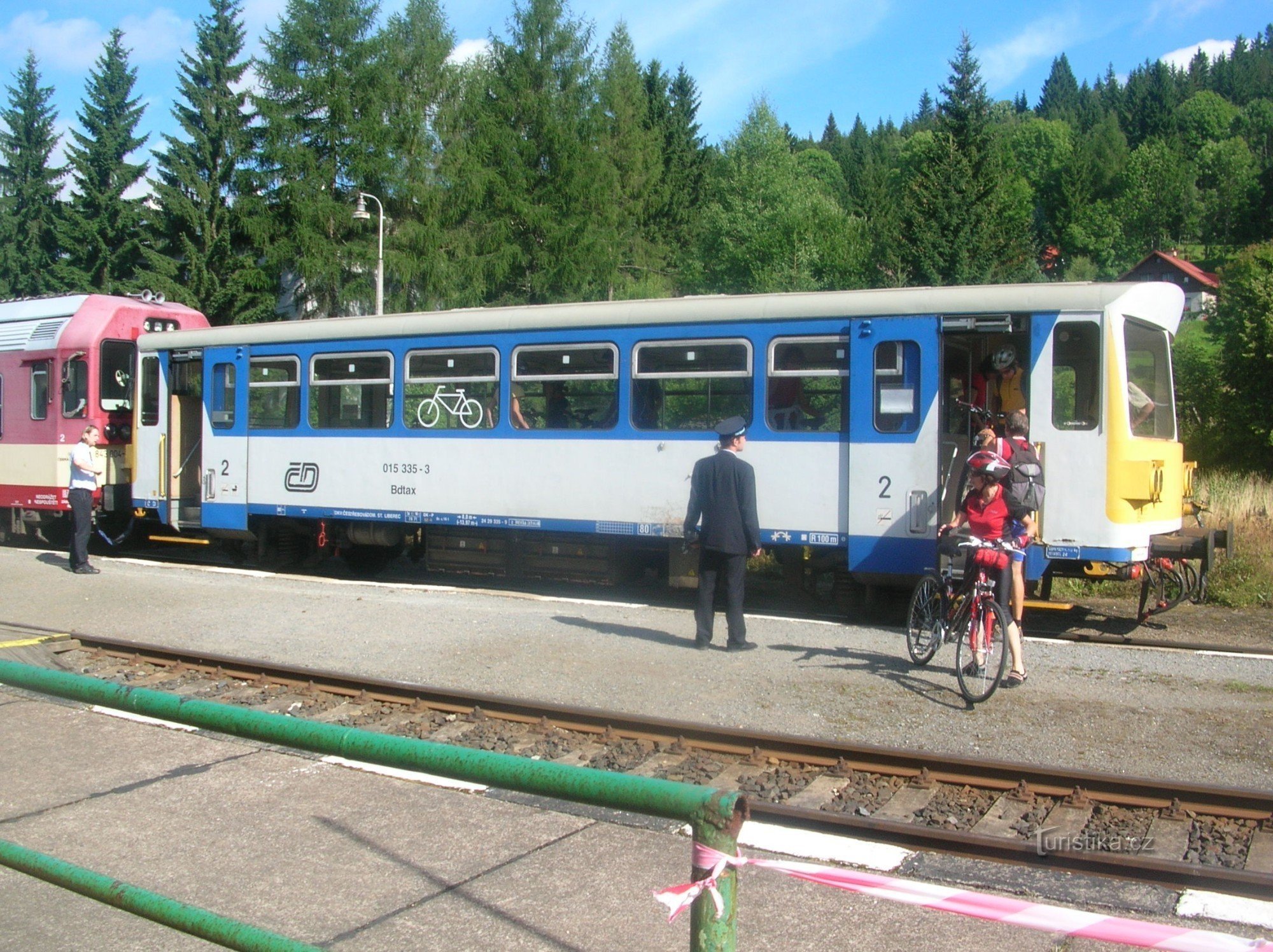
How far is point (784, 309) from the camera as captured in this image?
35.2 ft

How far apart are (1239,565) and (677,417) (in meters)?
6.74

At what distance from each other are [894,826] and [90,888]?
370cm

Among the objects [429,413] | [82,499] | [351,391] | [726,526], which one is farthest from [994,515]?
[82,499]

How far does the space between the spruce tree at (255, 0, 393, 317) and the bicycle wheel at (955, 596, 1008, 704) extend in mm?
31509

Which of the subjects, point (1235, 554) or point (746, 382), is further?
point (1235, 554)

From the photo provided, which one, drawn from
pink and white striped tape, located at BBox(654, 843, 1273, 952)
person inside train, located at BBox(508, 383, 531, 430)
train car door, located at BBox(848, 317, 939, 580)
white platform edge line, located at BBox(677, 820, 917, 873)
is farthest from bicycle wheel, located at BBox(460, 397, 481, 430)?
pink and white striped tape, located at BBox(654, 843, 1273, 952)

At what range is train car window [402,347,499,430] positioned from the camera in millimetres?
12461

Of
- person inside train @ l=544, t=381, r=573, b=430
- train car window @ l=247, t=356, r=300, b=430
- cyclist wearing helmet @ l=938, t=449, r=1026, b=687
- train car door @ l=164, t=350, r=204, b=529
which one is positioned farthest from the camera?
train car door @ l=164, t=350, r=204, b=529

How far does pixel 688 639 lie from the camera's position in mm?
9820

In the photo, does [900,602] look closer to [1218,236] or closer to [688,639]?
[688,639]

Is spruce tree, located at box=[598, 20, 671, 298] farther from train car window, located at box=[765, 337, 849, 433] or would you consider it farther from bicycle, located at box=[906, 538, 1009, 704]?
bicycle, located at box=[906, 538, 1009, 704]

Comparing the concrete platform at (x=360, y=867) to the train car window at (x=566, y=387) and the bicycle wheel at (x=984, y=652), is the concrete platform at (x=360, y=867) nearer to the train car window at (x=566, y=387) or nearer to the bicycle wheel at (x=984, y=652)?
the bicycle wheel at (x=984, y=652)

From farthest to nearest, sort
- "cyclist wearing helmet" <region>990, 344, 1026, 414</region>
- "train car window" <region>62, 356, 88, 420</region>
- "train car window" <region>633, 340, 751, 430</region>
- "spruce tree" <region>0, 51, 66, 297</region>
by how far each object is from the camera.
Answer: "spruce tree" <region>0, 51, 66, 297</region>, "train car window" <region>62, 356, 88, 420</region>, "train car window" <region>633, 340, 751, 430</region>, "cyclist wearing helmet" <region>990, 344, 1026, 414</region>

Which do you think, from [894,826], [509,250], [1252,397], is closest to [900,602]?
[894,826]
